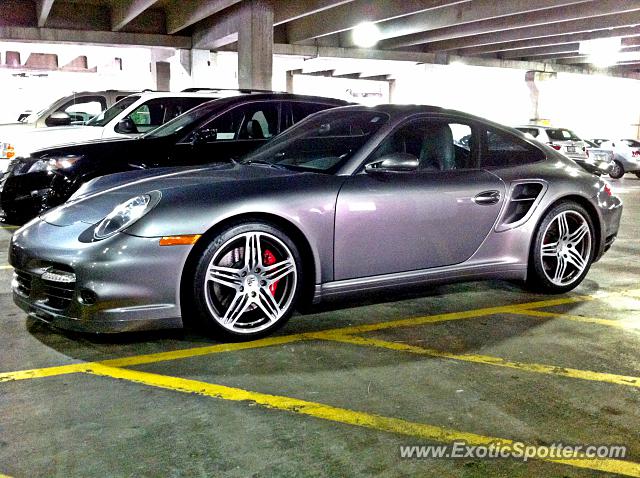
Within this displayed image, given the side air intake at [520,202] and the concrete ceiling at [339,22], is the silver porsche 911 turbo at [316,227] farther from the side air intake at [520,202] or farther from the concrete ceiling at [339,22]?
the concrete ceiling at [339,22]

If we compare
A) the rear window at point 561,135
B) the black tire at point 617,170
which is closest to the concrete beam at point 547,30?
the rear window at point 561,135

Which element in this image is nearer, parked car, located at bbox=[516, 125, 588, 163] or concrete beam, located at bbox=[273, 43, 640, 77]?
parked car, located at bbox=[516, 125, 588, 163]

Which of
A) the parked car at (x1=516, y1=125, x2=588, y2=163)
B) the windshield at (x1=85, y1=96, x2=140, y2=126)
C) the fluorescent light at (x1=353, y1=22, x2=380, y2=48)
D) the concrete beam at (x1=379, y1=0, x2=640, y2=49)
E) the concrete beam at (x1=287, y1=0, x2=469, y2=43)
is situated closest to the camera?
the windshield at (x1=85, y1=96, x2=140, y2=126)

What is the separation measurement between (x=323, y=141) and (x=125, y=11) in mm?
17873

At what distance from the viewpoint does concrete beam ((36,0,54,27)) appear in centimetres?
1898

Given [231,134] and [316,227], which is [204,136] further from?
[316,227]

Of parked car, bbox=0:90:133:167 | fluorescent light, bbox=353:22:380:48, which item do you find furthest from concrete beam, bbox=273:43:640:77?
parked car, bbox=0:90:133:167

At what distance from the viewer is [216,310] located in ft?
13.0

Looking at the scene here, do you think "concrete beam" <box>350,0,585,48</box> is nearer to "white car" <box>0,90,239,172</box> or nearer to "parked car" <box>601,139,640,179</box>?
"parked car" <box>601,139,640,179</box>

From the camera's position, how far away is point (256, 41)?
18969mm

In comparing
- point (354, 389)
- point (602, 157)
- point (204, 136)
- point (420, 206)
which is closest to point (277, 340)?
point (354, 389)

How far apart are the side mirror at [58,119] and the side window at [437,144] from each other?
7.28 metres

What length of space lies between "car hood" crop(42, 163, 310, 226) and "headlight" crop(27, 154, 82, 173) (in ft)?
8.63

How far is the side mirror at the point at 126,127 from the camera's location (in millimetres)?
8484
